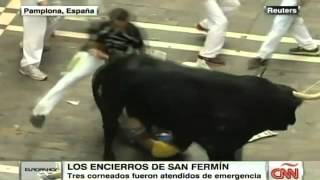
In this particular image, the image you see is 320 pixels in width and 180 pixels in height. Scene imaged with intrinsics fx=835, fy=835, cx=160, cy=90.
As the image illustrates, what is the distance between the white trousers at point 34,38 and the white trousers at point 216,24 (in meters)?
0.98

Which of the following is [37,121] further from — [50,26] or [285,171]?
[285,171]

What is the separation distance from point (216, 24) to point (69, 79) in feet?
3.60

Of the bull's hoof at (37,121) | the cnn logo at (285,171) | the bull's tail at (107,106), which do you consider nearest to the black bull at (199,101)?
the bull's tail at (107,106)

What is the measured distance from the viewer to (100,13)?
4.77 meters

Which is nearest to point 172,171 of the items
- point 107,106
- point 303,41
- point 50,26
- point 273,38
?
point 107,106

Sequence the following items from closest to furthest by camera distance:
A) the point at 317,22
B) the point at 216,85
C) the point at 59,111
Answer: the point at 216,85 < the point at 59,111 < the point at 317,22

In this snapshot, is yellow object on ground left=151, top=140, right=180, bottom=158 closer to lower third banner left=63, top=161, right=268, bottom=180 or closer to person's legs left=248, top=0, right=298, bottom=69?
lower third banner left=63, top=161, right=268, bottom=180

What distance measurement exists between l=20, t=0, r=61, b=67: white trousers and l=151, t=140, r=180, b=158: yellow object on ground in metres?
1.15

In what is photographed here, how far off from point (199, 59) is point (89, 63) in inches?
33.4

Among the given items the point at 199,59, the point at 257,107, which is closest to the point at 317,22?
the point at 199,59

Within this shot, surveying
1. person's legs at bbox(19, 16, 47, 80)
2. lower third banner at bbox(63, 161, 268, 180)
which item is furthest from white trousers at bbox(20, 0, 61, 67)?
lower third banner at bbox(63, 161, 268, 180)

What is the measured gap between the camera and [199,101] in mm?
4543

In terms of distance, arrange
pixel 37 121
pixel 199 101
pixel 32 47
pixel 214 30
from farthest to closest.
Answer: pixel 32 47, pixel 214 30, pixel 37 121, pixel 199 101

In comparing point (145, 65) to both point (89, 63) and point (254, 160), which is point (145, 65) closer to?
point (89, 63)
